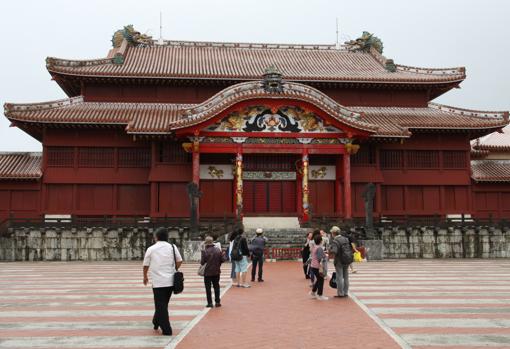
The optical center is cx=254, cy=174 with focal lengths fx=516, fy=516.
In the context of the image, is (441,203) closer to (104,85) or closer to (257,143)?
(257,143)

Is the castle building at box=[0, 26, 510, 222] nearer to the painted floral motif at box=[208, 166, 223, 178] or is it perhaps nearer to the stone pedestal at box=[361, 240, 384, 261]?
the painted floral motif at box=[208, 166, 223, 178]

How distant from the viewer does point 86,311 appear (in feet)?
36.8

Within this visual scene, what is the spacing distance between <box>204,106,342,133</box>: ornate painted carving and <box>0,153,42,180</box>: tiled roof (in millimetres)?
11655

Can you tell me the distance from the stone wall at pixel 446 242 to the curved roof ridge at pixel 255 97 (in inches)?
242

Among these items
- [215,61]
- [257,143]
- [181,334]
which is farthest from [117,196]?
[181,334]

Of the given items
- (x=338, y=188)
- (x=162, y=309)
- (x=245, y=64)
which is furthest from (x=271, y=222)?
(x=162, y=309)

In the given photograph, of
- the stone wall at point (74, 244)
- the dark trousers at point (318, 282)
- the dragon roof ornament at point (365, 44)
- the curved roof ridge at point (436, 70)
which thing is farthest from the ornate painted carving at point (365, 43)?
the dark trousers at point (318, 282)

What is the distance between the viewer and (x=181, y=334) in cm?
893

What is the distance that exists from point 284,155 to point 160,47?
15050 mm

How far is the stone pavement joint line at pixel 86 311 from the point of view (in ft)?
28.1

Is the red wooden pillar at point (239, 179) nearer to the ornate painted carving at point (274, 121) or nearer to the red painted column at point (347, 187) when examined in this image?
the ornate painted carving at point (274, 121)

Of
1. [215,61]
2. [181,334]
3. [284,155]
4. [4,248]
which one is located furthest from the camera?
[215,61]

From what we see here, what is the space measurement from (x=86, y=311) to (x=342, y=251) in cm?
614

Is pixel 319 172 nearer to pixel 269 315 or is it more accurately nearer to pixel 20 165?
pixel 20 165
